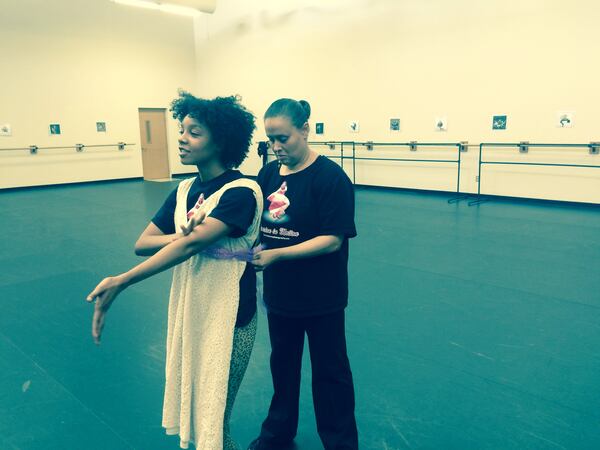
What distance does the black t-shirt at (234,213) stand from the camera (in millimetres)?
1425

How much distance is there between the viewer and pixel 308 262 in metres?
1.73

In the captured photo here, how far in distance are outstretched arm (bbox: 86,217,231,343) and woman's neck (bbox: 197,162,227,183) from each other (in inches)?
9.5

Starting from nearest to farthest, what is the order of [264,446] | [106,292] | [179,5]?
[106,292] → [264,446] → [179,5]

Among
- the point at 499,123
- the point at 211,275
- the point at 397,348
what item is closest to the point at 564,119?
the point at 499,123

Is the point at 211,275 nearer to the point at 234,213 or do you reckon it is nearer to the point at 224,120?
the point at 234,213

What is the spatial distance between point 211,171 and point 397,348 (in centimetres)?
186

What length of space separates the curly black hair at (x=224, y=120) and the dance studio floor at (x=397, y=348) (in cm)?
130

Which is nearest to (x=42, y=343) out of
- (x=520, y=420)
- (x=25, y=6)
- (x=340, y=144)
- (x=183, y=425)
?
(x=183, y=425)

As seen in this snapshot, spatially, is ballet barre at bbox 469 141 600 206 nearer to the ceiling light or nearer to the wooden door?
the ceiling light

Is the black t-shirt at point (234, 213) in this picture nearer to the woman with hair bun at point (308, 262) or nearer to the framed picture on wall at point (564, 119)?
the woman with hair bun at point (308, 262)

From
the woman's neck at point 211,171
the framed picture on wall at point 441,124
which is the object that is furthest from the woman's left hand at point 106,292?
the framed picture on wall at point 441,124

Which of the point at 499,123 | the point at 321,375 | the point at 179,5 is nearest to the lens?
the point at 321,375

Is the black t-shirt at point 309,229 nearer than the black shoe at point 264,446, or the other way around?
the black t-shirt at point 309,229

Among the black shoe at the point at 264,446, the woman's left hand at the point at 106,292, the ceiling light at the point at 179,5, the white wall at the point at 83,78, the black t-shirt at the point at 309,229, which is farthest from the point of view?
the white wall at the point at 83,78
